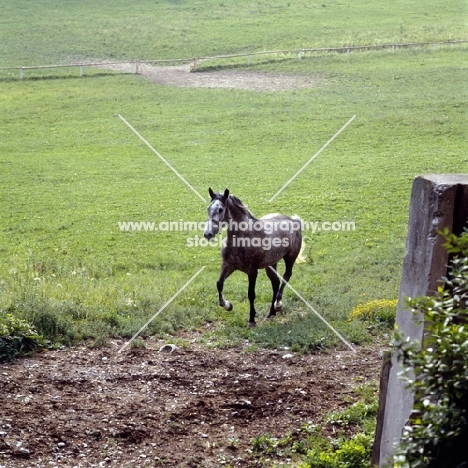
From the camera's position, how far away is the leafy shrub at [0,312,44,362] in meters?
11.3

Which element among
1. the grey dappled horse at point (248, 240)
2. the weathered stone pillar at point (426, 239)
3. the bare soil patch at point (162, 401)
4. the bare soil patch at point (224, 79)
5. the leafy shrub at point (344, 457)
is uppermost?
the bare soil patch at point (224, 79)

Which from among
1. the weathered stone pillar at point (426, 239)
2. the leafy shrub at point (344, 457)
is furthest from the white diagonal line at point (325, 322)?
the weathered stone pillar at point (426, 239)

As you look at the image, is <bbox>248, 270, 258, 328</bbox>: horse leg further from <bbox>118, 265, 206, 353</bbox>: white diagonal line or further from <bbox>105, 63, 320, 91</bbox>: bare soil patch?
<bbox>105, 63, 320, 91</bbox>: bare soil patch

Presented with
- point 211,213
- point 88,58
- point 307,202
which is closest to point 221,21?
point 88,58

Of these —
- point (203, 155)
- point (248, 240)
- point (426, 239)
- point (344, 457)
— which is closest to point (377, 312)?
point (248, 240)

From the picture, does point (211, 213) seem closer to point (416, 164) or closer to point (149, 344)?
point (149, 344)

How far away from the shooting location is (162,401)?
10.2 meters

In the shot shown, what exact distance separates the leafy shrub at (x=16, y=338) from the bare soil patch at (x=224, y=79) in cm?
3298

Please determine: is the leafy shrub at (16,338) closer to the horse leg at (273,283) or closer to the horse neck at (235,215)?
the horse neck at (235,215)

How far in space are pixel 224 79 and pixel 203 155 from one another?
45.9 ft

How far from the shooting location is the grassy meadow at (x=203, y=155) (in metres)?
15.1

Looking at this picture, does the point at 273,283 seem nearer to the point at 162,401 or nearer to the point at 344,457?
the point at 162,401

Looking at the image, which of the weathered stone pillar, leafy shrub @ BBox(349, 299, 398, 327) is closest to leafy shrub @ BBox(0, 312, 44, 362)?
leafy shrub @ BBox(349, 299, 398, 327)

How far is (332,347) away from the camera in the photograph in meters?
12.4
